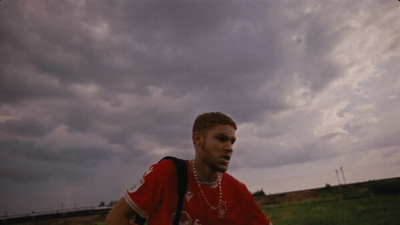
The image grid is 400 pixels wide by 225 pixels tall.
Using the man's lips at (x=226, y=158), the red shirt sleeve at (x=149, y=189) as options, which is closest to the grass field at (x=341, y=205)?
the man's lips at (x=226, y=158)

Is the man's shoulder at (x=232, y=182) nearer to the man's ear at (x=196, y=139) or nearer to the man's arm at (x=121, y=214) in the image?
the man's ear at (x=196, y=139)

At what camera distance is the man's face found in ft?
10.9

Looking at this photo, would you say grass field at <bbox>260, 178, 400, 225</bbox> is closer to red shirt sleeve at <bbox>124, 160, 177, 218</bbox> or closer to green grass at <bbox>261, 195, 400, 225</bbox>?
green grass at <bbox>261, 195, 400, 225</bbox>

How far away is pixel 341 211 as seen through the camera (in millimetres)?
12016

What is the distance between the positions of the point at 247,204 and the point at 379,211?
10567 mm

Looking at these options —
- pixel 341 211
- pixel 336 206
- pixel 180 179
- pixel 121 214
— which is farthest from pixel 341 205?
pixel 121 214

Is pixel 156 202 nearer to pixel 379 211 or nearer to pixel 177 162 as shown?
pixel 177 162

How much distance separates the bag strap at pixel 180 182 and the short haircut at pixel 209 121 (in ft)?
1.71

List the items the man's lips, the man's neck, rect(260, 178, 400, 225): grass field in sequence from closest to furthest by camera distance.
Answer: the man's lips < the man's neck < rect(260, 178, 400, 225): grass field

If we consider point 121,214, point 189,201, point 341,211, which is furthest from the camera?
point 341,211

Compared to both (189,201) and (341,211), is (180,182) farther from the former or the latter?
(341,211)

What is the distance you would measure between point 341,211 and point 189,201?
1164 cm

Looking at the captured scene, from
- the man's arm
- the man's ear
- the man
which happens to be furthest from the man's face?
the man's arm

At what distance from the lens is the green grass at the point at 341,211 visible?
10445 millimetres
